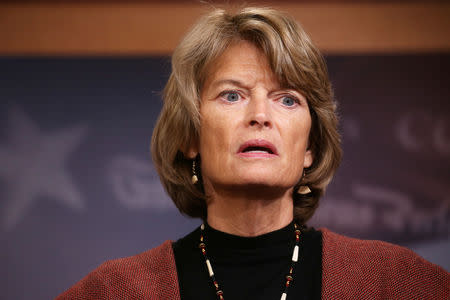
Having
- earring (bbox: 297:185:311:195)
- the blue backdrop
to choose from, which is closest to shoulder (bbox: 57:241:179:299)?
earring (bbox: 297:185:311:195)

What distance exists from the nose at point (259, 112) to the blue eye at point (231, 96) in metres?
0.04

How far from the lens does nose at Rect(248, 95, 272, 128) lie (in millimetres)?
1493

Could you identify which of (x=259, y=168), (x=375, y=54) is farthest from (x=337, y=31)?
(x=259, y=168)

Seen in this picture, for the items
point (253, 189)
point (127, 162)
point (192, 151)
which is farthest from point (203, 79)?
point (127, 162)

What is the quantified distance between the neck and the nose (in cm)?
18

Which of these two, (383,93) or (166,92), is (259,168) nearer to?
(166,92)

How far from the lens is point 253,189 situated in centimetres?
152

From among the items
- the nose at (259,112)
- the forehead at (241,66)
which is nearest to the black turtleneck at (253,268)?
the nose at (259,112)

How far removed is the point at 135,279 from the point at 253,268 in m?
0.31

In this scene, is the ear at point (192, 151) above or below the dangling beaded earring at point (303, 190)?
above

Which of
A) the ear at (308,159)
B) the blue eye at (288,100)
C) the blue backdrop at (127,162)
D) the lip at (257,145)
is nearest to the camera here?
the lip at (257,145)

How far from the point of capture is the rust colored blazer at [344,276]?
1506 millimetres

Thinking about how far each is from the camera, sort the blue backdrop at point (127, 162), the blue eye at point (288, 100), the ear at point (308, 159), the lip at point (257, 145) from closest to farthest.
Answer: the lip at point (257, 145)
the blue eye at point (288, 100)
the ear at point (308, 159)
the blue backdrop at point (127, 162)

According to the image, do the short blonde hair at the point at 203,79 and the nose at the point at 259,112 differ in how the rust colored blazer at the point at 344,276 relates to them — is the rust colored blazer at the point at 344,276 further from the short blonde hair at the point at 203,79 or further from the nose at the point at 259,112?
the nose at the point at 259,112
